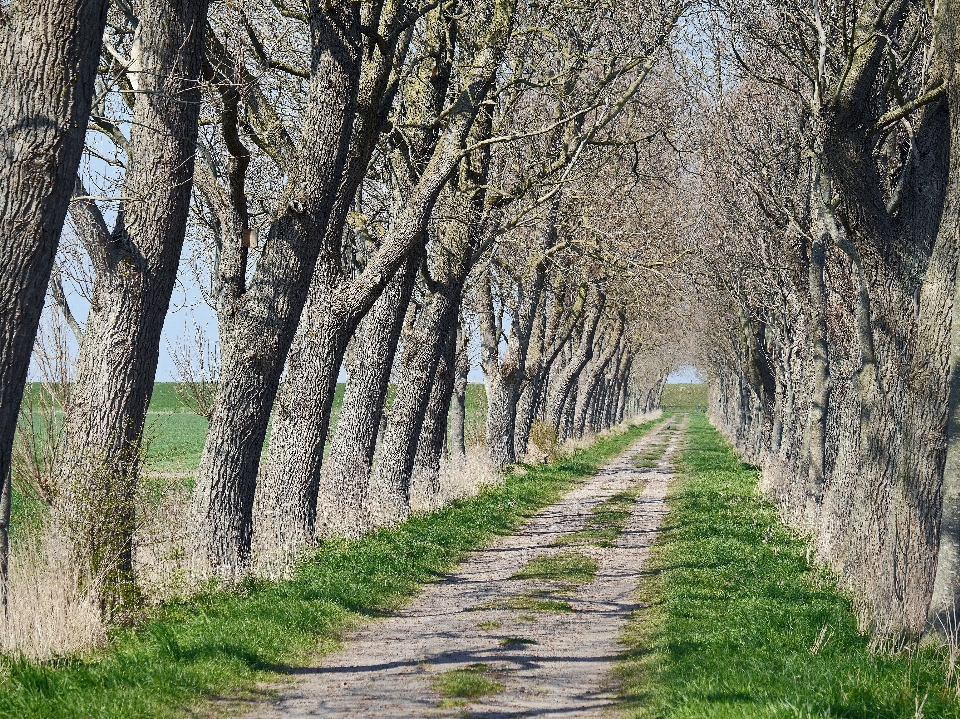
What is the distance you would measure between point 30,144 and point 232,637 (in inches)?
165

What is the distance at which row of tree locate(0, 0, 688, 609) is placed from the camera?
6328mm

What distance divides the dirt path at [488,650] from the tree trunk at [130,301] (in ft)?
6.84

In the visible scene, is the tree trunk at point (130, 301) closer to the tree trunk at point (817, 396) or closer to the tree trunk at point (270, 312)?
the tree trunk at point (270, 312)

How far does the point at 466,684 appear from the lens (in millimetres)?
7711

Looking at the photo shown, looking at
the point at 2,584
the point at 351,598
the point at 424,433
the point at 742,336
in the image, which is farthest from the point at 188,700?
the point at 742,336

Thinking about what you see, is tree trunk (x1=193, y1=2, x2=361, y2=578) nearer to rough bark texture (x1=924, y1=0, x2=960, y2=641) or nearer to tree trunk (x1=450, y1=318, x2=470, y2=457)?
rough bark texture (x1=924, y1=0, x2=960, y2=641)

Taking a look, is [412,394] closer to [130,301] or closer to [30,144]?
[130,301]

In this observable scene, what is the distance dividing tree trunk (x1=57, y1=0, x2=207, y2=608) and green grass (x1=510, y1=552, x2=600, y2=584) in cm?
554

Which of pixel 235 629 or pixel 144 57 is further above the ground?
pixel 144 57

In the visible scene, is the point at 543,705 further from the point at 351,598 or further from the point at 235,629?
the point at 351,598

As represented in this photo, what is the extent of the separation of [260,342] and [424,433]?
1017cm

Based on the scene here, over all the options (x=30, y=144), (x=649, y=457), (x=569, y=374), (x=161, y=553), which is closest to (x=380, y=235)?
(x=161, y=553)

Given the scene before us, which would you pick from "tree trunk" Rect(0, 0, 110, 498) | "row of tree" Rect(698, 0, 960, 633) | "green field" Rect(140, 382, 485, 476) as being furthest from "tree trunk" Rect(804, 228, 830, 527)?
"tree trunk" Rect(0, 0, 110, 498)

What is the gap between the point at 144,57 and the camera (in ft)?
29.6
